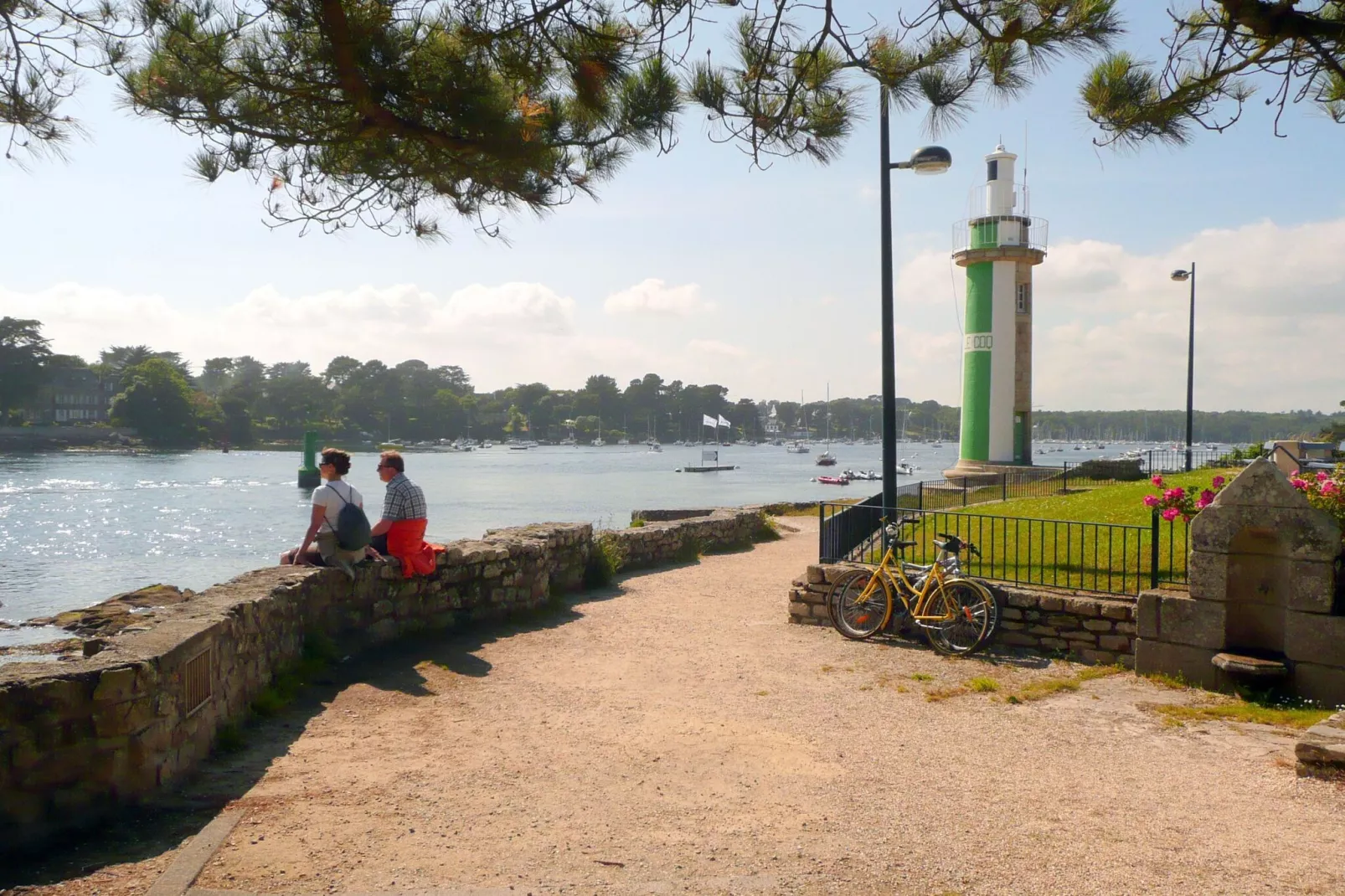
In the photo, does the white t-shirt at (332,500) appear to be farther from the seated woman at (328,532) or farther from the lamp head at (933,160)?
the lamp head at (933,160)

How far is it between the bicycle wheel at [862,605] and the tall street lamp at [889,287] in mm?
3329

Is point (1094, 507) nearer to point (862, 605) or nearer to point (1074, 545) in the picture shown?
point (1074, 545)

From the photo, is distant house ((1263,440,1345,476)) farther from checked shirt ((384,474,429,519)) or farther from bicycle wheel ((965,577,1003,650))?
checked shirt ((384,474,429,519))

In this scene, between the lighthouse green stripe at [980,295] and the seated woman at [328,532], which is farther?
the lighthouse green stripe at [980,295]

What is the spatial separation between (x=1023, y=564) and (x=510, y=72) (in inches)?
284

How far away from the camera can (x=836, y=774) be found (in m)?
5.62

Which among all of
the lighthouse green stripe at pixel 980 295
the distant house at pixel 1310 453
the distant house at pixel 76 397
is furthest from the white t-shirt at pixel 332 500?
the distant house at pixel 76 397

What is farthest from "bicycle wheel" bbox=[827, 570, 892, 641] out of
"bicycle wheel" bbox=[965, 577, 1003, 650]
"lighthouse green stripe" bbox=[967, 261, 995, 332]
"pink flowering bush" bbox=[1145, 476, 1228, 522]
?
"lighthouse green stripe" bbox=[967, 261, 995, 332]

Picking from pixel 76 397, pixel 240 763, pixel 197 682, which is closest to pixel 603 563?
pixel 240 763

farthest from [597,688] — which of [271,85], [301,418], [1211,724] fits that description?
[301,418]

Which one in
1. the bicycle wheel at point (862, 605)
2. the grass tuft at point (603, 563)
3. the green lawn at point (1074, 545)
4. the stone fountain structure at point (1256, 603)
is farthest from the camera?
the grass tuft at point (603, 563)

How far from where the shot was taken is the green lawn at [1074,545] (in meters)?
9.02

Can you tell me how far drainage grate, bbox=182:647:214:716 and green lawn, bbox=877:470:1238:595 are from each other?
21.3ft

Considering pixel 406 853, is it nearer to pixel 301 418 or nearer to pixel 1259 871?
pixel 1259 871
